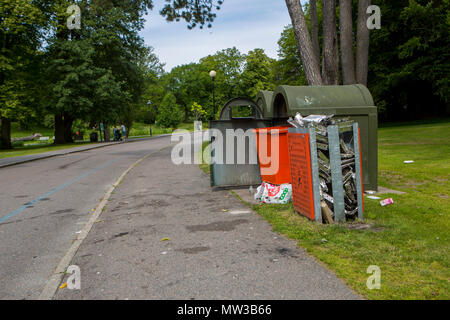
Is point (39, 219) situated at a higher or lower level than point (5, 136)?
lower

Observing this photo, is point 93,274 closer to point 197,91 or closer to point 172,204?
point 172,204

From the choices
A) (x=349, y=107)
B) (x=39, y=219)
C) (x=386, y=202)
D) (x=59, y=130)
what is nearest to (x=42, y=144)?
(x=59, y=130)

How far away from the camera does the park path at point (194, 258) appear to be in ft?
11.3

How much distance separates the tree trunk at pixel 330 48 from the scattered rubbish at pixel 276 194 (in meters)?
5.92

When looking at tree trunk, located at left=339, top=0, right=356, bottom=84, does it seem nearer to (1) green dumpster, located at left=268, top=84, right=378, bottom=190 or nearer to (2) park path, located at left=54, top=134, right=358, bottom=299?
(1) green dumpster, located at left=268, top=84, right=378, bottom=190

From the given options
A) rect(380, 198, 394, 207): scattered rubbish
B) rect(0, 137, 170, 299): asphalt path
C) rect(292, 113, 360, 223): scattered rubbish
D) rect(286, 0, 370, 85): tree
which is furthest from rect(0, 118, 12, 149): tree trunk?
rect(380, 198, 394, 207): scattered rubbish

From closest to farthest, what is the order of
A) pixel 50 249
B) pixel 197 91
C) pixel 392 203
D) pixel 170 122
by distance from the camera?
pixel 50 249, pixel 392 203, pixel 170 122, pixel 197 91

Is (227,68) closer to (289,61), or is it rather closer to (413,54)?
(289,61)

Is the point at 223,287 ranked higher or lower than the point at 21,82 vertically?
lower

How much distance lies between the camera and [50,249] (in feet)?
16.8

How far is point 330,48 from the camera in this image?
473 inches

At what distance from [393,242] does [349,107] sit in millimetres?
3313
